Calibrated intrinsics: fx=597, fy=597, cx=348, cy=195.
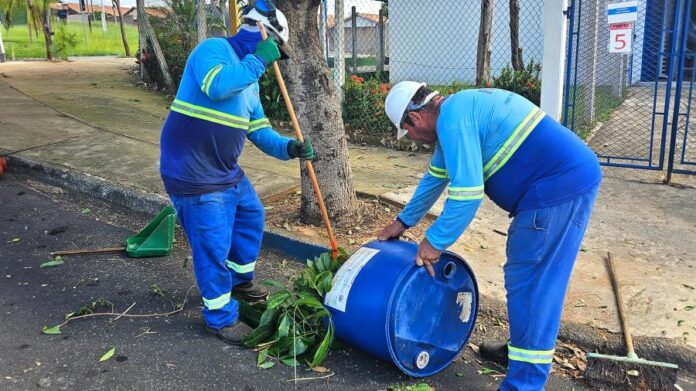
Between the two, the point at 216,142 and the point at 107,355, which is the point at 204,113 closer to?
the point at 216,142

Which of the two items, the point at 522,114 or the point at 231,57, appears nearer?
the point at 522,114

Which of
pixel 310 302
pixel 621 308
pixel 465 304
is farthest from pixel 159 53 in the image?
pixel 621 308

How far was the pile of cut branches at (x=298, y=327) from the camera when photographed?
9.78 ft

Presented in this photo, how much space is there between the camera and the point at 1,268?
4152 millimetres

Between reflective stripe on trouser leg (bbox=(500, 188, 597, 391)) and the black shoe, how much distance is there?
16.1 inches

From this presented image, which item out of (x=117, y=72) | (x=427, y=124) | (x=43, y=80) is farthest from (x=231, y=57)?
(x=117, y=72)

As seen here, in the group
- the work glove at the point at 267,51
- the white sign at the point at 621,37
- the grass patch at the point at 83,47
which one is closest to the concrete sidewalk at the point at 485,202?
the white sign at the point at 621,37

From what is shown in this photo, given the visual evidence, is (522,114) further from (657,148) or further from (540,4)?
(540,4)

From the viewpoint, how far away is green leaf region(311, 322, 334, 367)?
2926 millimetres

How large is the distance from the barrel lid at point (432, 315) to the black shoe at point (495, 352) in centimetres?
16

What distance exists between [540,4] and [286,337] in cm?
994

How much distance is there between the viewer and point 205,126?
120 inches

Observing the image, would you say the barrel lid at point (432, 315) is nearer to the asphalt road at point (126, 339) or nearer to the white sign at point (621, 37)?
the asphalt road at point (126, 339)

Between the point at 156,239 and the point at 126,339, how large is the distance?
4.16 feet
